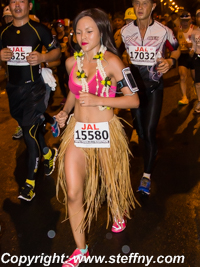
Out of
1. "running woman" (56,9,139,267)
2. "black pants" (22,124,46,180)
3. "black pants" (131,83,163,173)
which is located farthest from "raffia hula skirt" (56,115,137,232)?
"black pants" (22,124,46,180)

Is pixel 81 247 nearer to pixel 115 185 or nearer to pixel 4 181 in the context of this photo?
pixel 115 185

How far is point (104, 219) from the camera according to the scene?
3506 mm

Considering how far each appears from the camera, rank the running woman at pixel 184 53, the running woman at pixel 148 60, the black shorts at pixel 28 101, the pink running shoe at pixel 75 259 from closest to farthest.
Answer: the pink running shoe at pixel 75 259 < the running woman at pixel 148 60 < the black shorts at pixel 28 101 < the running woman at pixel 184 53

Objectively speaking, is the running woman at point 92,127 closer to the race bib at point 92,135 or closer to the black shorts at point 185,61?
the race bib at point 92,135

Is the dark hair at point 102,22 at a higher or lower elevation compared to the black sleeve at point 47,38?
higher

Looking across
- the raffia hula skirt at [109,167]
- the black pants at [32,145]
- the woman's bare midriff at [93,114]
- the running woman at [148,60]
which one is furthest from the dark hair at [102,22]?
the black pants at [32,145]

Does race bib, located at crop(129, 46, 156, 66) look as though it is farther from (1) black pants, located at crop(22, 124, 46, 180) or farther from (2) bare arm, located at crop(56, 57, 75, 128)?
(1) black pants, located at crop(22, 124, 46, 180)

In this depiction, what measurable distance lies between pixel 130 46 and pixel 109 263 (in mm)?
2300

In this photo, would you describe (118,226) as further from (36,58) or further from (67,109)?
(36,58)

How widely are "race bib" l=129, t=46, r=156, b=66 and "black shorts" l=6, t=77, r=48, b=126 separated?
1136mm

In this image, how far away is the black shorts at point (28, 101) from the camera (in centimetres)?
396

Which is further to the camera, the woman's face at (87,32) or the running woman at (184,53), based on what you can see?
the running woman at (184,53)

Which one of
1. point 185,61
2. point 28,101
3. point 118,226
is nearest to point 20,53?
point 28,101

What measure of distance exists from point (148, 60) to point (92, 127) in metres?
1.37
